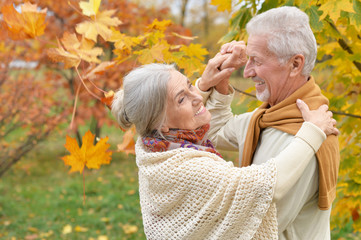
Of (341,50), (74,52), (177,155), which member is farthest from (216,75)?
(341,50)

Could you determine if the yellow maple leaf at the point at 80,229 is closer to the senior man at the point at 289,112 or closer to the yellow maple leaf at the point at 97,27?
the yellow maple leaf at the point at 97,27

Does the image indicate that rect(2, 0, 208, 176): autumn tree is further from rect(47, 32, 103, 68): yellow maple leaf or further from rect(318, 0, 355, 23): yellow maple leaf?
rect(318, 0, 355, 23): yellow maple leaf

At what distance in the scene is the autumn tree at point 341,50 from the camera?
1.99 m

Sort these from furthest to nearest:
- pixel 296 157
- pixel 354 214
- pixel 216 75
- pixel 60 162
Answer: pixel 60 162 < pixel 354 214 < pixel 216 75 < pixel 296 157

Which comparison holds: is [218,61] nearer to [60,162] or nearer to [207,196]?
[207,196]

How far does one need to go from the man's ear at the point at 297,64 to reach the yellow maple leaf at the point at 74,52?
98 centimetres

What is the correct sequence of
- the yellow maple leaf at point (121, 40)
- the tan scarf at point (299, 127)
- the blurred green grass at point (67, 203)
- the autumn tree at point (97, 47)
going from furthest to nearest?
the blurred green grass at point (67, 203) → the yellow maple leaf at point (121, 40) → the autumn tree at point (97, 47) → the tan scarf at point (299, 127)

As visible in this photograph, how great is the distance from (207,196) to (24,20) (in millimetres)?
1171

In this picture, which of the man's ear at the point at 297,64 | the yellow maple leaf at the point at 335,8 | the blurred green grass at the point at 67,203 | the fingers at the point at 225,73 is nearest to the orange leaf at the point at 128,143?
the fingers at the point at 225,73

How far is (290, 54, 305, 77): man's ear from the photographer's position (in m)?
1.61

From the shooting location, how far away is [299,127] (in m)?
1.59

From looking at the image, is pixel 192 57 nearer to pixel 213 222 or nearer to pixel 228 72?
pixel 228 72

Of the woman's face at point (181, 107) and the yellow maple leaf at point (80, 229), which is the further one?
the yellow maple leaf at point (80, 229)

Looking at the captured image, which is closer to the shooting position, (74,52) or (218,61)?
(218,61)
